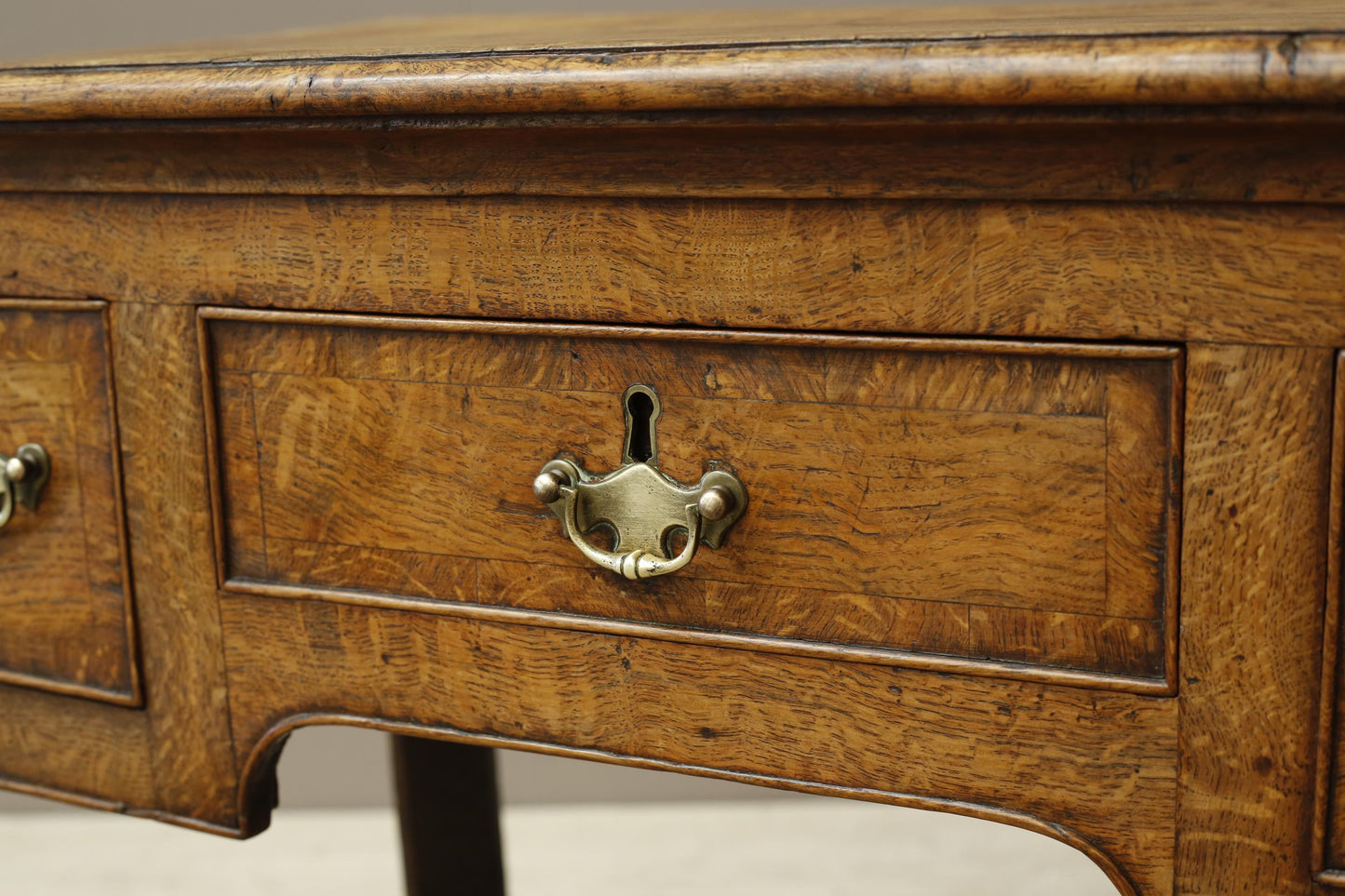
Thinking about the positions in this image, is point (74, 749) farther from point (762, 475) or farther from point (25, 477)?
point (762, 475)

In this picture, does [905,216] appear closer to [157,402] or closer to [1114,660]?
[1114,660]

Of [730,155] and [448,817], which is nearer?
Answer: [730,155]

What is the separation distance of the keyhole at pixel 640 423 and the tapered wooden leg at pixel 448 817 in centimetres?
49

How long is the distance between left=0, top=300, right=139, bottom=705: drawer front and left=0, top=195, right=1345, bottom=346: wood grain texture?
0.02 meters

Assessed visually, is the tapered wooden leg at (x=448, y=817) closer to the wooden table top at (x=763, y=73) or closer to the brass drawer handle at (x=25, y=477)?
the brass drawer handle at (x=25, y=477)

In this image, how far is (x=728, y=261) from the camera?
567 millimetres

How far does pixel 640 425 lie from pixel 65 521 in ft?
1.01

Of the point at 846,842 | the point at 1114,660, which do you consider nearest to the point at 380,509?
the point at 1114,660

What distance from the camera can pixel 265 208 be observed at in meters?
0.63

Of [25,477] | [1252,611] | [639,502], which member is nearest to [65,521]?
[25,477]

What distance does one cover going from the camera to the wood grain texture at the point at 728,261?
1.65ft

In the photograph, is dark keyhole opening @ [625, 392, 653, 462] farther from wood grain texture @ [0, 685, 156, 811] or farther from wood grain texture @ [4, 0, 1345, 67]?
wood grain texture @ [0, 685, 156, 811]

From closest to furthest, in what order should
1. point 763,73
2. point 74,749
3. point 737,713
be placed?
point 763,73
point 737,713
point 74,749

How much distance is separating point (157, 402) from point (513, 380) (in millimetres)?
185
